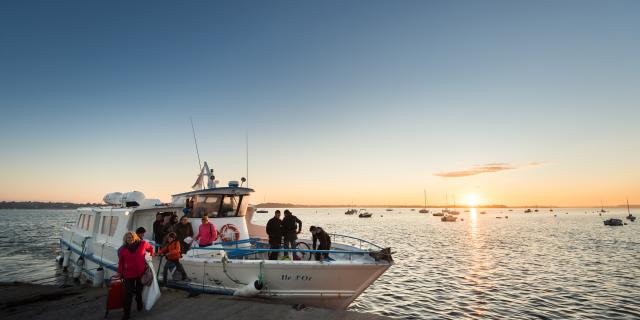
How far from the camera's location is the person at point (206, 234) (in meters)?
12.5

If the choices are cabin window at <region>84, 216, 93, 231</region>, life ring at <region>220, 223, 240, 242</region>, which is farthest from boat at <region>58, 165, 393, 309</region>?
cabin window at <region>84, 216, 93, 231</region>

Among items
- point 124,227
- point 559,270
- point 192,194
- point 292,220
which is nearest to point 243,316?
point 292,220

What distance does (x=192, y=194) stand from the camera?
47.1 feet

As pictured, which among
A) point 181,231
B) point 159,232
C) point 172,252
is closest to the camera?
point 172,252

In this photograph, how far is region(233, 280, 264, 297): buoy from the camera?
9.81 meters

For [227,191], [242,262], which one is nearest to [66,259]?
[227,191]

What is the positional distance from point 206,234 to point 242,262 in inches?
124

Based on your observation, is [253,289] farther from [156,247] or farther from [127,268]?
[156,247]

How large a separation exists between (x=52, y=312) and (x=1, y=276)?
18.2m

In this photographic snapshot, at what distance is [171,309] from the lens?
29.4ft

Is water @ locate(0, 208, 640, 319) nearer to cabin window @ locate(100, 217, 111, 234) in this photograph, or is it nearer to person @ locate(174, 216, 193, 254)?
cabin window @ locate(100, 217, 111, 234)

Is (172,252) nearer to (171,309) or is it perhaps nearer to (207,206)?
(171,309)

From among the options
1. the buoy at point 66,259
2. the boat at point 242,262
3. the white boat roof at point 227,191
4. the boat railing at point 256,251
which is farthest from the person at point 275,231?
the buoy at point 66,259

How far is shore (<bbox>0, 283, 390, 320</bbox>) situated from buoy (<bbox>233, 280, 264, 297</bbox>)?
0.22 metres
